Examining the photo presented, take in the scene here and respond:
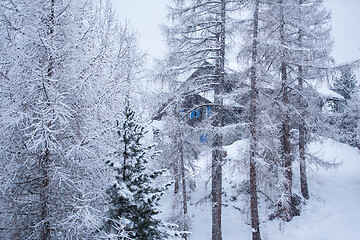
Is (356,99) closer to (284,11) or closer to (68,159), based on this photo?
(284,11)

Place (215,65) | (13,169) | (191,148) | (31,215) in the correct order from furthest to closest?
(191,148)
(215,65)
(31,215)
(13,169)

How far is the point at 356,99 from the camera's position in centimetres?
1531

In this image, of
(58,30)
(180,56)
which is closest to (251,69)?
(180,56)

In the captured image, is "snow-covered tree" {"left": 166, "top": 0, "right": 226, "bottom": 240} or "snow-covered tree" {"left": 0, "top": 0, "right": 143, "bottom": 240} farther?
"snow-covered tree" {"left": 166, "top": 0, "right": 226, "bottom": 240}

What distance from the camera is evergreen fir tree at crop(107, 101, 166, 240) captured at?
5465mm

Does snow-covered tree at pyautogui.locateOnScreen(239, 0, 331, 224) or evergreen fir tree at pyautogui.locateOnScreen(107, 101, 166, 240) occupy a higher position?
snow-covered tree at pyautogui.locateOnScreen(239, 0, 331, 224)

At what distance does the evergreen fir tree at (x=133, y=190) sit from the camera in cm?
546

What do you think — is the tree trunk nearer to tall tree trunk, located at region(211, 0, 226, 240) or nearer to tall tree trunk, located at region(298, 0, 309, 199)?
tall tree trunk, located at region(211, 0, 226, 240)

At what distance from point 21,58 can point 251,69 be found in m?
8.48

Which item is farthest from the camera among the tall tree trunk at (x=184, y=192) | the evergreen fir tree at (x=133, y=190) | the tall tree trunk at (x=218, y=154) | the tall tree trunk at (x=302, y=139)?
the tall tree trunk at (x=302, y=139)

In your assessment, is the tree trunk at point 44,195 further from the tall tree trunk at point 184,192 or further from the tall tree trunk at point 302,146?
the tall tree trunk at point 302,146

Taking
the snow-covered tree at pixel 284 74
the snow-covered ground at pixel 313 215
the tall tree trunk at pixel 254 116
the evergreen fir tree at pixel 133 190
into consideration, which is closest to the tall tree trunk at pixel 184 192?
the snow-covered ground at pixel 313 215

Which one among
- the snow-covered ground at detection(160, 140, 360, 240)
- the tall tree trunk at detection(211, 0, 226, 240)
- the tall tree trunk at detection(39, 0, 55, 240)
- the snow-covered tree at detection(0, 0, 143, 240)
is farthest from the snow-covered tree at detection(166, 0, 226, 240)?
the tall tree trunk at detection(39, 0, 55, 240)

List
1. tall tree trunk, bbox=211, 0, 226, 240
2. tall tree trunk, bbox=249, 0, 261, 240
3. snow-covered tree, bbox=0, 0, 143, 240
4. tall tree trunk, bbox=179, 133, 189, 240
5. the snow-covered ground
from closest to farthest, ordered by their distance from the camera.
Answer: snow-covered tree, bbox=0, 0, 143, 240, tall tree trunk, bbox=249, 0, 261, 240, tall tree trunk, bbox=211, 0, 226, 240, the snow-covered ground, tall tree trunk, bbox=179, 133, 189, 240
